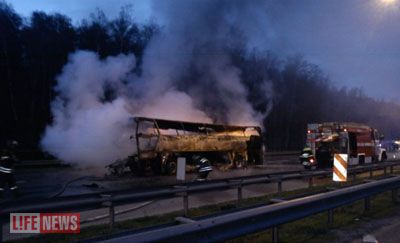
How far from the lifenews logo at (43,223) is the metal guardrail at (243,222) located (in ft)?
9.30

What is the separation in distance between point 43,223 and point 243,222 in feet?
11.1

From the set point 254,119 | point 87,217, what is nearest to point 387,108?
point 254,119

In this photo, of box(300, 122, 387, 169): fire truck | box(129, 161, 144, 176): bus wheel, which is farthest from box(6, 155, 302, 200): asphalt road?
box(300, 122, 387, 169): fire truck

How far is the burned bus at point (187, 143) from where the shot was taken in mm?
23094

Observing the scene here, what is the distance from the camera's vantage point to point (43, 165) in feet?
98.8

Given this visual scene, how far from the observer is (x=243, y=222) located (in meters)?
6.09

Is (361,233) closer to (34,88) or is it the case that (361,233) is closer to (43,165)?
(43,165)

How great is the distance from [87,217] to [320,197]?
530 centimetres

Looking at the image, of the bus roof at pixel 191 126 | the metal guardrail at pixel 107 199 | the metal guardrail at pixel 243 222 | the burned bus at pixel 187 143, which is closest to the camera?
the metal guardrail at pixel 243 222

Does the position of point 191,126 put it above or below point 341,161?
above

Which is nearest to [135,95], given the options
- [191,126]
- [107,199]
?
[191,126]

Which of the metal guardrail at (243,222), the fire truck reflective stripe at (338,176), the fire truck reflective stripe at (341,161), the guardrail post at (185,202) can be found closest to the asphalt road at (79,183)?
the guardrail post at (185,202)

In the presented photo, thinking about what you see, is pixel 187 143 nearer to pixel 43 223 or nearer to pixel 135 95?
pixel 135 95

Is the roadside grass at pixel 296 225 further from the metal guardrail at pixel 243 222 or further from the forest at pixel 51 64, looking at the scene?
the forest at pixel 51 64
